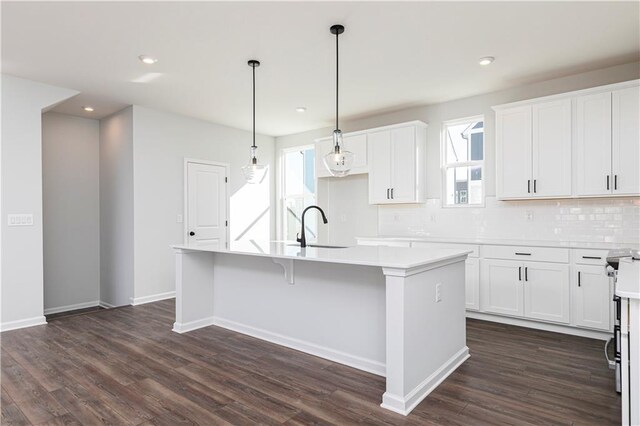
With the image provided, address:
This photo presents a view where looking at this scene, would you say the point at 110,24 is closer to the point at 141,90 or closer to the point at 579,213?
the point at 141,90

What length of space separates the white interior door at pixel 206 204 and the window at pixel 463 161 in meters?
3.48

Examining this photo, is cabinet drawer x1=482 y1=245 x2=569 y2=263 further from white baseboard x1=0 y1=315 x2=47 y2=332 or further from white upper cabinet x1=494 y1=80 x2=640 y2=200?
white baseboard x1=0 y1=315 x2=47 y2=332

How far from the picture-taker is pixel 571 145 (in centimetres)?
383

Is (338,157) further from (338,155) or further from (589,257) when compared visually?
(589,257)

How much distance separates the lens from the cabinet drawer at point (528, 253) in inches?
146

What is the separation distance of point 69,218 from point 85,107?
1613 mm

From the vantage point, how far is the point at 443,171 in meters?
5.05

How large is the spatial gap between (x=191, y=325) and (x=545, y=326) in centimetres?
362

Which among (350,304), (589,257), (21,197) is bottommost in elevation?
(350,304)

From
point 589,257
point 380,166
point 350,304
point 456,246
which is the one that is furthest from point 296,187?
point 589,257

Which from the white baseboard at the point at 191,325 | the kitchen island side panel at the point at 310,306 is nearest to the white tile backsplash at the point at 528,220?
the kitchen island side panel at the point at 310,306

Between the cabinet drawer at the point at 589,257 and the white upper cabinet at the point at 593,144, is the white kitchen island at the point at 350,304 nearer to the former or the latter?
the cabinet drawer at the point at 589,257

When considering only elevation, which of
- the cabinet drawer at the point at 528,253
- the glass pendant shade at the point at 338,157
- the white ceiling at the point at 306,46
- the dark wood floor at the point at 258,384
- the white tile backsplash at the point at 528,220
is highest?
the white ceiling at the point at 306,46

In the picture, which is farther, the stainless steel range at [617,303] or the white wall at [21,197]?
the white wall at [21,197]
